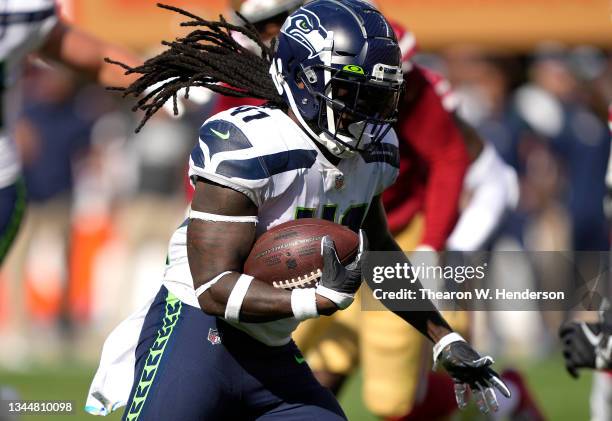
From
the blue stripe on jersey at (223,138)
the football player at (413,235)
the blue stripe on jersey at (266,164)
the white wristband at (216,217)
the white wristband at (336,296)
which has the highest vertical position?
the blue stripe on jersey at (223,138)

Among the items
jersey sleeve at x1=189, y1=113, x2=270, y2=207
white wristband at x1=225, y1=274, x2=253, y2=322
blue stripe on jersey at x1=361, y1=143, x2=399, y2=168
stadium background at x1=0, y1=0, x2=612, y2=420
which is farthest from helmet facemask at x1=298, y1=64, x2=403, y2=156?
stadium background at x1=0, y1=0, x2=612, y2=420

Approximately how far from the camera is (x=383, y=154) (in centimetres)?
413

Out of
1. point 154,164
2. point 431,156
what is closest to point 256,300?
point 431,156

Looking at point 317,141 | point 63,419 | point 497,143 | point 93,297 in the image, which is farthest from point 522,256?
point 317,141

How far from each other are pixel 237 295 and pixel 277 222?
33 cm

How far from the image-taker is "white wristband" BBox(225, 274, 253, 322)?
143 inches

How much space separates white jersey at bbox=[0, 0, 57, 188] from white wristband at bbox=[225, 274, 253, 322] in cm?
164

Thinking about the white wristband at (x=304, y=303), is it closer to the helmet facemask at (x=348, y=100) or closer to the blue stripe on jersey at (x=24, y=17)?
the helmet facemask at (x=348, y=100)

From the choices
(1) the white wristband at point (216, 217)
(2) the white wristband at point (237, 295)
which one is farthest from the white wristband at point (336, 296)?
(1) the white wristband at point (216, 217)

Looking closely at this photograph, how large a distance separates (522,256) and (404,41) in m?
5.39

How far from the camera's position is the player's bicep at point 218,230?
3674 mm

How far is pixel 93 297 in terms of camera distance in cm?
1103

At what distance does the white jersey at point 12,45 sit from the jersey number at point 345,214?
→ 154 cm

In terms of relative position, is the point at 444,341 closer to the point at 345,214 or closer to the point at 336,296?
the point at 345,214
